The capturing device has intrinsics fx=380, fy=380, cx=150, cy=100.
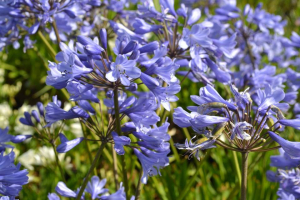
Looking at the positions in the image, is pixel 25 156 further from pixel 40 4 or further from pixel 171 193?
pixel 40 4

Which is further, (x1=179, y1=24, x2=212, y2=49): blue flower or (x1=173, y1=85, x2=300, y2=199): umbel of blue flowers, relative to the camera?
(x1=179, y1=24, x2=212, y2=49): blue flower

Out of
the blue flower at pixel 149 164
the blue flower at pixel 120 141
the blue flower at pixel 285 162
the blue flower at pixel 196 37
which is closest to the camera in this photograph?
the blue flower at pixel 120 141

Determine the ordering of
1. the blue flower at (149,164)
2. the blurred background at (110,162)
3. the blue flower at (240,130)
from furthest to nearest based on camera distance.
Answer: the blurred background at (110,162)
the blue flower at (149,164)
the blue flower at (240,130)

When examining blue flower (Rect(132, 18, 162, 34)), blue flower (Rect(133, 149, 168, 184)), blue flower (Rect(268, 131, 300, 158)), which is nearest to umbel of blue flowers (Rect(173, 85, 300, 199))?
blue flower (Rect(268, 131, 300, 158))

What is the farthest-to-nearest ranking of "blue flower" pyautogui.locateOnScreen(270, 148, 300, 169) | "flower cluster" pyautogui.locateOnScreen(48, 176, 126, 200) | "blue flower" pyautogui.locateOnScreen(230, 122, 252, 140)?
"blue flower" pyautogui.locateOnScreen(270, 148, 300, 169)
"flower cluster" pyautogui.locateOnScreen(48, 176, 126, 200)
"blue flower" pyautogui.locateOnScreen(230, 122, 252, 140)

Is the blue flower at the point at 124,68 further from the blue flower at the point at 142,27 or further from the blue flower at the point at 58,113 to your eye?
the blue flower at the point at 142,27

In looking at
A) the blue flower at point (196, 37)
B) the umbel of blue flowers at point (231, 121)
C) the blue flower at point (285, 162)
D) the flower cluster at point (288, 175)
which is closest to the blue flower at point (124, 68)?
the umbel of blue flowers at point (231, 121)

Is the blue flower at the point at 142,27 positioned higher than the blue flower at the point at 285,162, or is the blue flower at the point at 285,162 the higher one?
the blue flower at the point at 142,27

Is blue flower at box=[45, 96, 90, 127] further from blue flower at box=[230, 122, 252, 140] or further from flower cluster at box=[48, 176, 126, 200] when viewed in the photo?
blue flower at box=[230, 122, 252, 140]

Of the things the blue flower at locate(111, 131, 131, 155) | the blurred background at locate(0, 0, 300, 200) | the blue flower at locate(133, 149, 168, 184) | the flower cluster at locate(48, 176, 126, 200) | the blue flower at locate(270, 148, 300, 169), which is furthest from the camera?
the blurred background at locate(0, 0, 300, 200)
